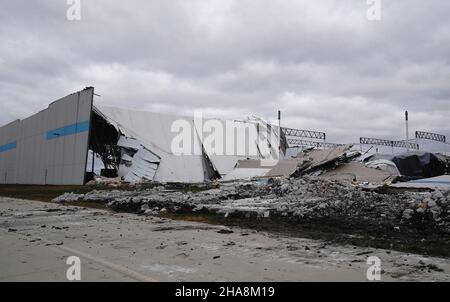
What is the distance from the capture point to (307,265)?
5.30m

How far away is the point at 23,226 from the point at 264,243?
6.11 m

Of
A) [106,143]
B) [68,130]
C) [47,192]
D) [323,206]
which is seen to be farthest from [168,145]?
[323,206]

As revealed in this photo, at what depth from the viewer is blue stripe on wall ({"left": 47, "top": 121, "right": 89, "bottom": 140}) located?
30772 mm

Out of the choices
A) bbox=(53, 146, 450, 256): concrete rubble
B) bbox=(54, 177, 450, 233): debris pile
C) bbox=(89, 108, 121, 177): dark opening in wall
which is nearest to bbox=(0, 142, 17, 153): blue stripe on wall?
bbox=(89, 108, 121, 177): dark opening in wall

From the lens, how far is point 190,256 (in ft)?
19.5

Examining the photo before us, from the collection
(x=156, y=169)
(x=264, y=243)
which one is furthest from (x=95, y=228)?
(x=156, y=169)

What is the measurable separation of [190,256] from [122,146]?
2661 cm

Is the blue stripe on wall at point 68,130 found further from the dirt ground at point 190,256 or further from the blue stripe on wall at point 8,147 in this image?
the dirt ground at point 190,256

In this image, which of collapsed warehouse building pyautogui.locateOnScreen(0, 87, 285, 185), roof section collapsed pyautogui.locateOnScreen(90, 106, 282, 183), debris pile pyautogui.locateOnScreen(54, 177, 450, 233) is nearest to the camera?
debris pile pyautogui.locateOnScreen(54, 177, 450, 233)

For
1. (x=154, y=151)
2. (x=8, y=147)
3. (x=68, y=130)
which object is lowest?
(x=154, y=151)

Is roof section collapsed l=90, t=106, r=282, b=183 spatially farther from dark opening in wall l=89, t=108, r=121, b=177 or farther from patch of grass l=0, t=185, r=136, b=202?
patch of grass l=0, t=185, r=136, b=202

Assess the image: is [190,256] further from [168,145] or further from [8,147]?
[8,147]
